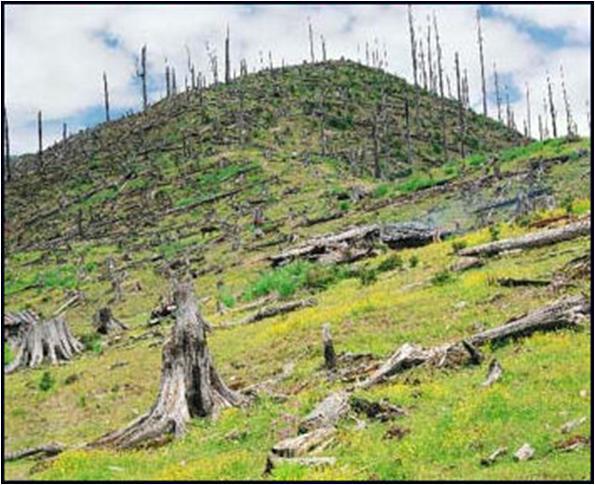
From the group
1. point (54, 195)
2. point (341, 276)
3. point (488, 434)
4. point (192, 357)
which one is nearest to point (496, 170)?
Answer: point (341, 276)

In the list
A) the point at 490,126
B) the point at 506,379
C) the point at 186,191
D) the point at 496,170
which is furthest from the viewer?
the point at 490,126

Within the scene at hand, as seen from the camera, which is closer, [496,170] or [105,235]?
[496,170]

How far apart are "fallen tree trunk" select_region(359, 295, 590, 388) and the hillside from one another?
39 centimetres

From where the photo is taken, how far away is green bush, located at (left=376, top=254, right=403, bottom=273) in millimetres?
36366

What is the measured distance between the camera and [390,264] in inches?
1446

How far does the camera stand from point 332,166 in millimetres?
83312

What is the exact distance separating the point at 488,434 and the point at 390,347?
9269 millimetres

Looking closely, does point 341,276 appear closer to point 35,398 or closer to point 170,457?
point 35,398

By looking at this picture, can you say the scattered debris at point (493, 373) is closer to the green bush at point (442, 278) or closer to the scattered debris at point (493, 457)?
the scattered debris at point (493, 457)

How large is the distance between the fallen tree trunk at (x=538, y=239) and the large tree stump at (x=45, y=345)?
14.3 meters

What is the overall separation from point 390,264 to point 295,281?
401 centimetres

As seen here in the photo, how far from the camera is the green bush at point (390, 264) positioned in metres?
36.4

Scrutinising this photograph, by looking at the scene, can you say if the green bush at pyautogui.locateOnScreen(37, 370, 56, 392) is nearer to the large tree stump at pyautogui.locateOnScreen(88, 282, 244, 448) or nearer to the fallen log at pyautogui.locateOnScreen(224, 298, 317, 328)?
the fallen log at pyautogui.locateOnScreen(224, 298, 317, 328)

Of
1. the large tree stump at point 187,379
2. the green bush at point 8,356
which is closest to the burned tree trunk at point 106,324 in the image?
the green bush at point 8,356
